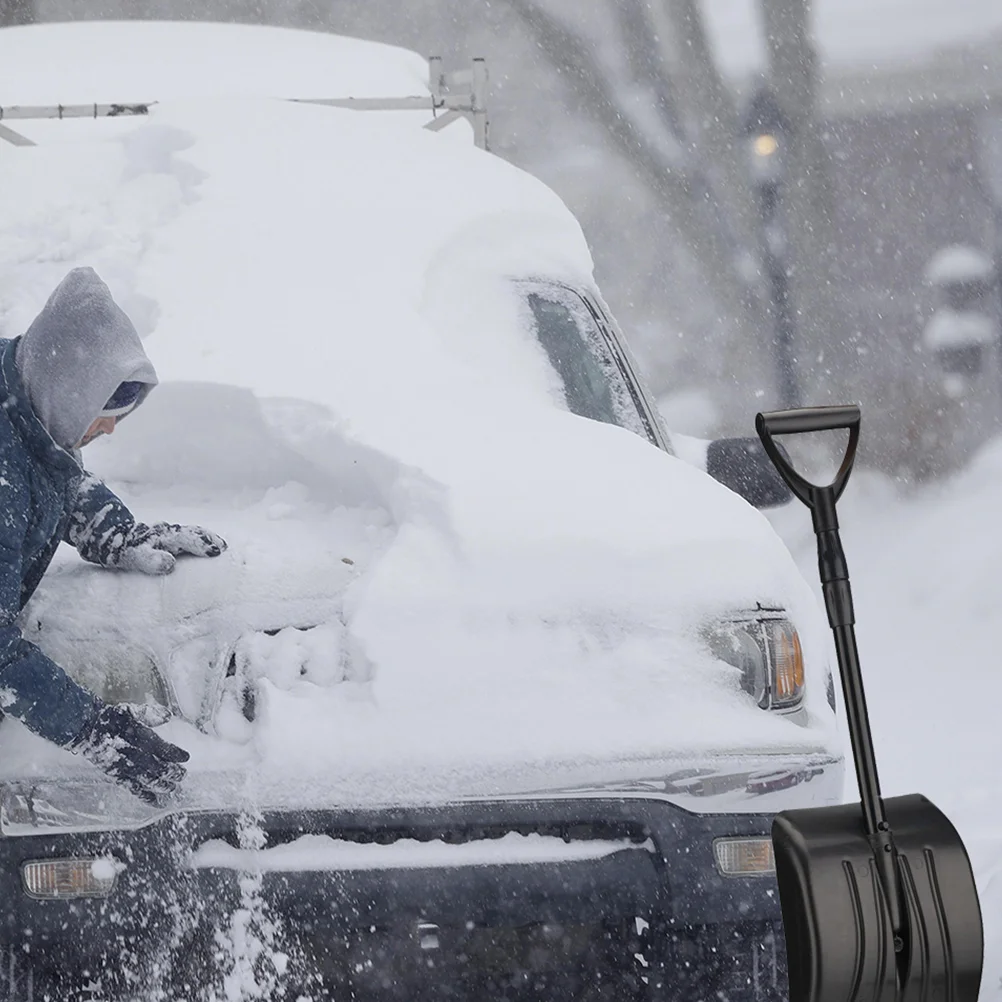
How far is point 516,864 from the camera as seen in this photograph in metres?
2.12

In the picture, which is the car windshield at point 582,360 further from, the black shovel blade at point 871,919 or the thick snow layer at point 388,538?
the black shovel blade at point 871,919

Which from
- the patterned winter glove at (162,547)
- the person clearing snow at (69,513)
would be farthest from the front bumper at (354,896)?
the patterned winter glove at (162,547)

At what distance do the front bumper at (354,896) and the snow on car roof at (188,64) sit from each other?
2758 millimetres

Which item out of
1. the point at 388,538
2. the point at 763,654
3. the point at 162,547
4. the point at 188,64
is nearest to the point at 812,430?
the point at 763,654

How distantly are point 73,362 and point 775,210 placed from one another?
9.66 metres

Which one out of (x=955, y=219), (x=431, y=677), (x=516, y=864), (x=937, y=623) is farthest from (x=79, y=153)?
(x=955, y=219)

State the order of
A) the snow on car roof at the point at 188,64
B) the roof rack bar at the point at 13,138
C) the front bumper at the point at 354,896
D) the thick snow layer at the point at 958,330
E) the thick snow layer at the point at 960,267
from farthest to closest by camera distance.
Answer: the thick snow layer at the point at 960,267, the thick snow layer at the point at 958,330, the snow on car roof at the point at 188,64, the roof rack bar at the point at 13,138, the front bumper at the point at 354,896

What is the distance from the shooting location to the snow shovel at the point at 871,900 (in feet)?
5.98

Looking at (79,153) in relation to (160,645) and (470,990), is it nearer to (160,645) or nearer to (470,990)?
(160,645)

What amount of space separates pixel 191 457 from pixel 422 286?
2.53 ft

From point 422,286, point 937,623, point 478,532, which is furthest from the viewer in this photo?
point 937,623

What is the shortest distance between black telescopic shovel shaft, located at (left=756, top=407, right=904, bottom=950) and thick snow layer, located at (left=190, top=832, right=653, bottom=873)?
1.37 feet

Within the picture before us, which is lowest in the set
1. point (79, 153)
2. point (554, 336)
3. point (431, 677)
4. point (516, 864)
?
point (516, 864)

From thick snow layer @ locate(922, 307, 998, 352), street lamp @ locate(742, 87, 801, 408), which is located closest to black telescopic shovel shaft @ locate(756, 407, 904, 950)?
street lamp @ locate(742, 87, 801, 408)
